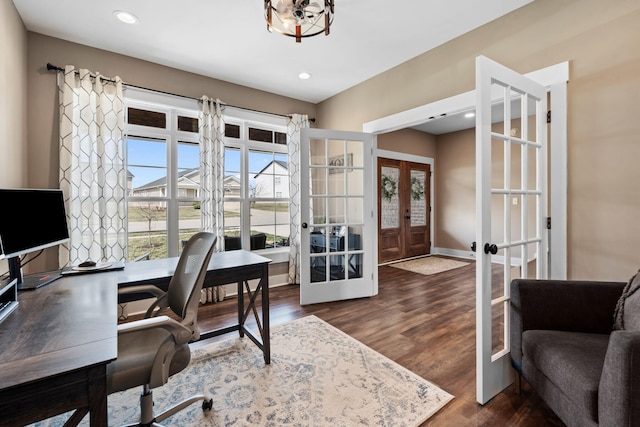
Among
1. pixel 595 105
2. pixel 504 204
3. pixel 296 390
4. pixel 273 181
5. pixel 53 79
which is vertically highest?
pixel 53 79

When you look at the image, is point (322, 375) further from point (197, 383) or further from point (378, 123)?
point (378, 123)

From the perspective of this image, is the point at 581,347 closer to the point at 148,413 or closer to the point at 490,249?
the point at 490,249

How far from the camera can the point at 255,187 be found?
390cm

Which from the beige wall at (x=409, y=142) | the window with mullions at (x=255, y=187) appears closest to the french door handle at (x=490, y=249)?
the window with mullions at (x=255, y=187)

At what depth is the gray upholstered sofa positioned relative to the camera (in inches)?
39.7

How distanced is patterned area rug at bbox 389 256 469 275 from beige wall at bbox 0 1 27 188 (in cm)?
505

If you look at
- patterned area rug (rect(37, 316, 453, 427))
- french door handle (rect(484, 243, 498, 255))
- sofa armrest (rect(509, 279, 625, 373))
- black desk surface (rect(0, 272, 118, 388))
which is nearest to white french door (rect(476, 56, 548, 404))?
french door handle (rect(484, 243, 498, 255))

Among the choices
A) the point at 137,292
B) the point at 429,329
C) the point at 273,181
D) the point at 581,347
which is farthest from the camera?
the point at 273,181

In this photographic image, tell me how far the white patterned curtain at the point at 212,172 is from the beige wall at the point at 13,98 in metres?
1.45

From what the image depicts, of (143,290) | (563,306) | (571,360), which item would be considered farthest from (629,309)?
(143,290)

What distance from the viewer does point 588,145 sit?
1.91 m

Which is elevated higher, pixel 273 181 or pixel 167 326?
pixel 273 181

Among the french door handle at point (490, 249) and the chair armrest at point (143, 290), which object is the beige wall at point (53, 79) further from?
the french door handle at point (490, 249)

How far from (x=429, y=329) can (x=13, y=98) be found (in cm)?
395
